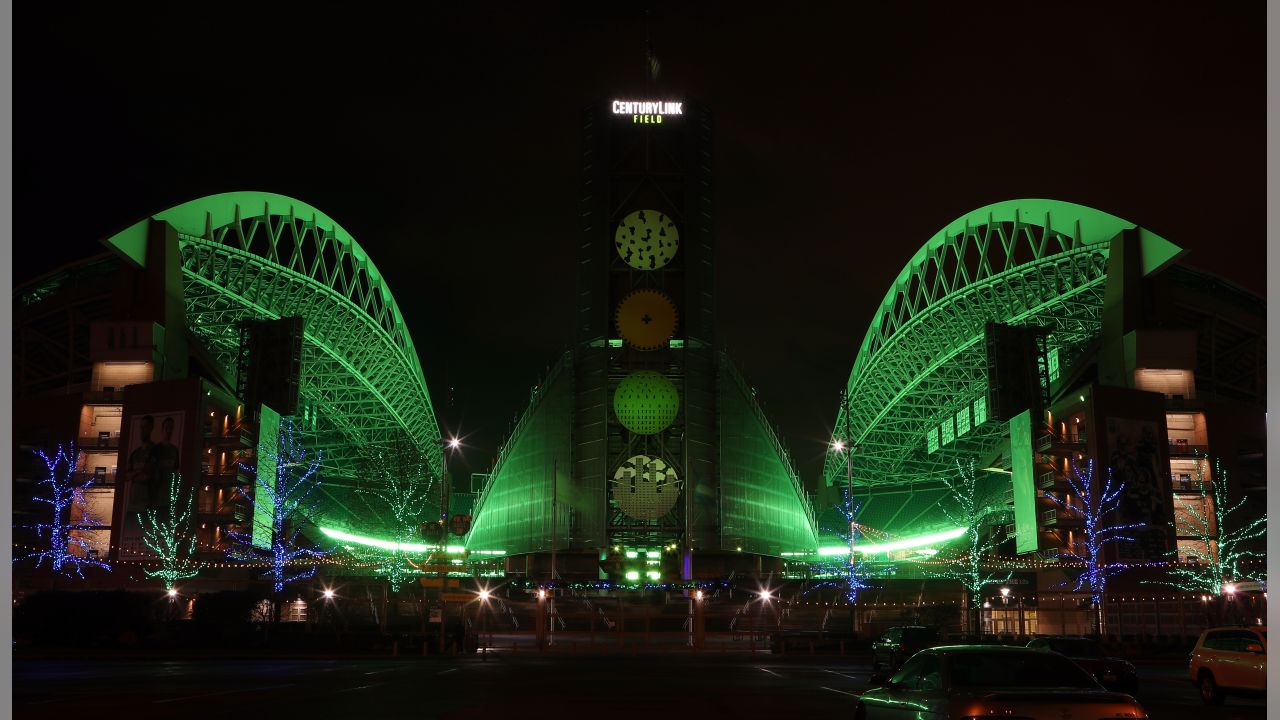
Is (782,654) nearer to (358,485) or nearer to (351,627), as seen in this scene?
(351,627)

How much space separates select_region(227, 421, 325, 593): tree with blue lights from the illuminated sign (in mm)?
35303

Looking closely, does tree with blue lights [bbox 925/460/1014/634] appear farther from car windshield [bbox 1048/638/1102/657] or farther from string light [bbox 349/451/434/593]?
string light [bbox 349/451/434/593]

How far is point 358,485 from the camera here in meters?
109

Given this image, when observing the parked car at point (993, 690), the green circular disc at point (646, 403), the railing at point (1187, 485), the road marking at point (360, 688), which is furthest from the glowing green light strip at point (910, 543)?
the parked car at point (993, 690)

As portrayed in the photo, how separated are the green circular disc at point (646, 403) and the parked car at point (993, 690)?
70851mm

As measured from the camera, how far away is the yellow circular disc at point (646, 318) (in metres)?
86.9

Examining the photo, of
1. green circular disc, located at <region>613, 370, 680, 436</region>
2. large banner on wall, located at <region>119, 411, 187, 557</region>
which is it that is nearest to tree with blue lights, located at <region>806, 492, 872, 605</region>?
green circular disc, located at <region>613, 370, 680, 436</region>

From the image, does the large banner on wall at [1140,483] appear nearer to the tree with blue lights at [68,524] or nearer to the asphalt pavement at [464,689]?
the asphalt pavement at [464,689]

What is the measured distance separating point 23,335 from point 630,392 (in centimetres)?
4857

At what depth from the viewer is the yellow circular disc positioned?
86938mm

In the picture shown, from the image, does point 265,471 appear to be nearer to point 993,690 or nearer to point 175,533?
point 175,533

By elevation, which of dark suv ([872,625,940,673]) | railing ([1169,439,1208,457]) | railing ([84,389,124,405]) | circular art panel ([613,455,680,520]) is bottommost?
dark suv ([872,625,940,673])

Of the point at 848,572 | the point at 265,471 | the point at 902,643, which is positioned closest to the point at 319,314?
the point at 265,471

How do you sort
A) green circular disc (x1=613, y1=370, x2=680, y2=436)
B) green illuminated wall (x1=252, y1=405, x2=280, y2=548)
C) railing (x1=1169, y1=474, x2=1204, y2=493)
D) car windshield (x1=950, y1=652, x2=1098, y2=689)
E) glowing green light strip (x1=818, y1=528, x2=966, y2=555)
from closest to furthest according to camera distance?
1. car windshield (x1=950, y1=652, x2=1098, y2=689)
2. green illuminated wall (x1=252, y1=405, x2=280, y2=548)
3. railing (x1=1169, y1=474, x2=1204, y2=493)
4. green circular disc (x1=613, y1=370, x2=680, y2=436)
5. glowing green light strip (x1=818, y1=528, x2=966, y2=555)
